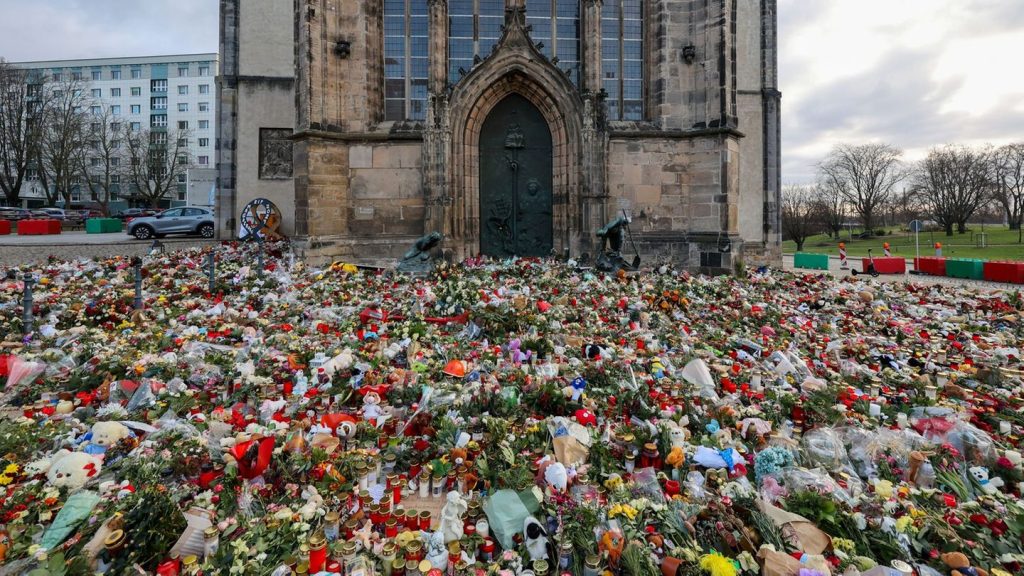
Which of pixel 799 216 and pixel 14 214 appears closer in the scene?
pixel 14 214

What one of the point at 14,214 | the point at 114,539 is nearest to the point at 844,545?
the point at 114,539

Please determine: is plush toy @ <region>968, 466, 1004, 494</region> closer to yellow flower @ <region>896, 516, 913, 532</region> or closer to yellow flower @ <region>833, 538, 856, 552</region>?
yellow flower @ <region>896, 516, 913, 532</region>

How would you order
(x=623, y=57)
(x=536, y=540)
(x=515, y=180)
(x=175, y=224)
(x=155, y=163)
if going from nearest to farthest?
(x=536, y=540), (x=515, y=180), (x=623, y=57), (x=175, y=224), (x=155, y=163)

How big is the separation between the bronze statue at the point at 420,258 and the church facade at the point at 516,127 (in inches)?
39.6

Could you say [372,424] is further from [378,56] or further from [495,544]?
[378,56]

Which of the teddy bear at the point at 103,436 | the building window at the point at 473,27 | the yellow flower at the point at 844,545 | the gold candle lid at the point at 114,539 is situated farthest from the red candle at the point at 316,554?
the building window at the point at 473,27

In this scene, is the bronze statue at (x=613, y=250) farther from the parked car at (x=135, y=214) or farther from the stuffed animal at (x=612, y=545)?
the parked car at (x=135, y=214)

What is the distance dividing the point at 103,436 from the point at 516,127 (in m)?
9.76

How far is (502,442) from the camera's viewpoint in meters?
3.95

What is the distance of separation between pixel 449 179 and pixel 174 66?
2864 inches

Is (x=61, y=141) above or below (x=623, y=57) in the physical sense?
above

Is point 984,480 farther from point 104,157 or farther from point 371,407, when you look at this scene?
point 104,157

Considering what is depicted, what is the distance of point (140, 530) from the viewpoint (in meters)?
2.79

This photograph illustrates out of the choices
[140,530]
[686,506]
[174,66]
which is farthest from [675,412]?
[174,66]
